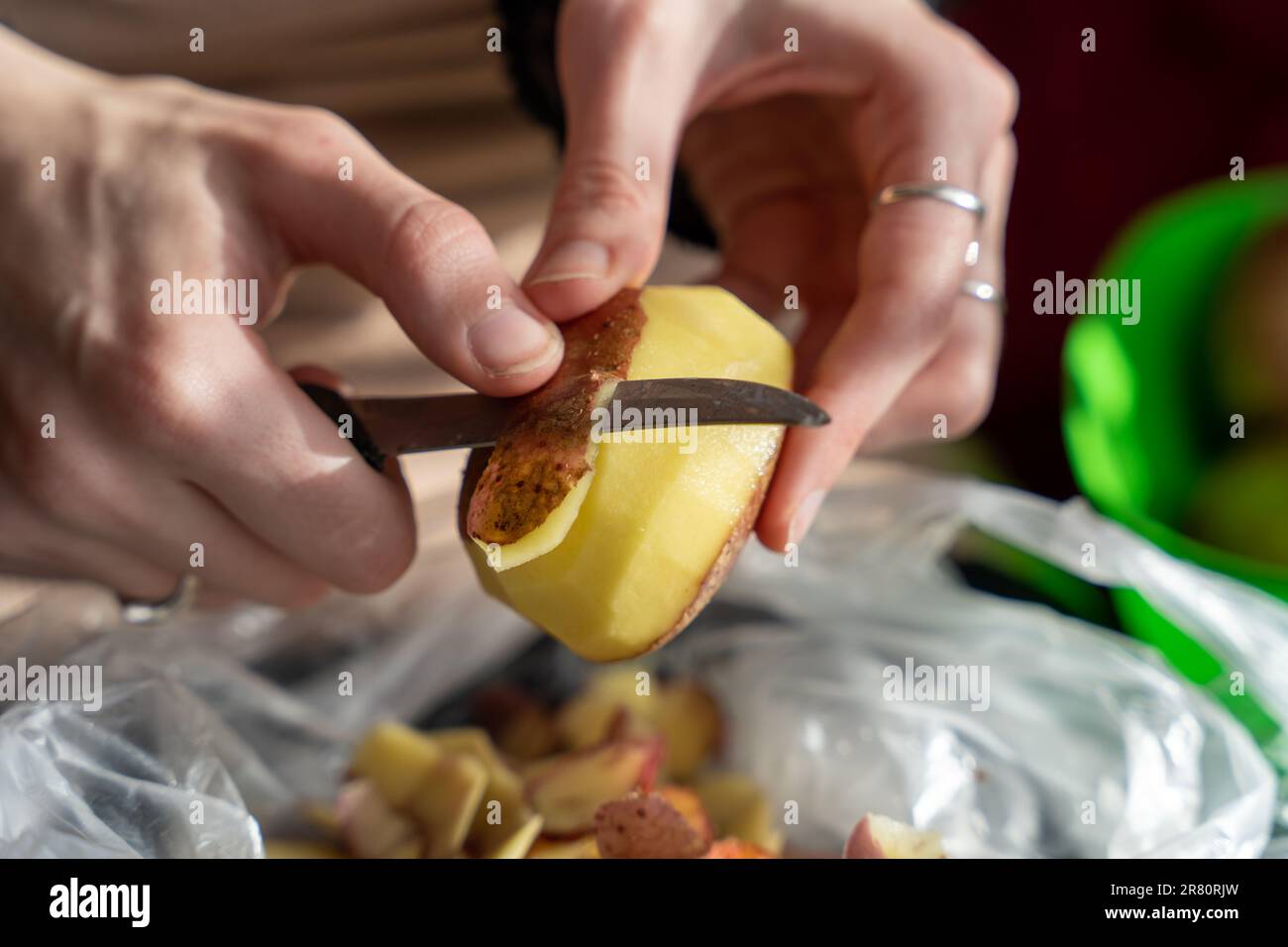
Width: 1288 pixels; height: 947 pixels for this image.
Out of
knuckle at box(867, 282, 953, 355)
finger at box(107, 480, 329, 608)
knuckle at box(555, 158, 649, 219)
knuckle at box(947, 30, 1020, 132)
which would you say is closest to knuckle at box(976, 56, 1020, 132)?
knuckle at box(947, 30, 1020, 132)

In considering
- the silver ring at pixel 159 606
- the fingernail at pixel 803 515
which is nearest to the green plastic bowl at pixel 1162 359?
the fingernail at pixel 803 515

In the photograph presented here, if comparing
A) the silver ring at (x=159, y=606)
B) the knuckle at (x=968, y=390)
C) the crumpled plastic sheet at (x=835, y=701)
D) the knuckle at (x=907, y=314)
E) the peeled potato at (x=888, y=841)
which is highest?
the knuckle at (x=907, y=314)

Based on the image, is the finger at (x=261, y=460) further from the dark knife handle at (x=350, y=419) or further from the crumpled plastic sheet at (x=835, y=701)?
the crumpled plastic sheet at (x=835, y=701)

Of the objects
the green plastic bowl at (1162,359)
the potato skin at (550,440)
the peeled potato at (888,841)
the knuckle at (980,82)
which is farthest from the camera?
the green plastic bowl at (1162,359)

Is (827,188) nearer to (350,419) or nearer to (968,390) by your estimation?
(968,390)

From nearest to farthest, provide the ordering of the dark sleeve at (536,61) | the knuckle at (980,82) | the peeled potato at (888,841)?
the peeled potato at (888,841)
the knuckle at (980,82)
the dark sleeve at (536,61)

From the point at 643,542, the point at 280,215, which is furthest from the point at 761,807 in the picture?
the point at 280,215

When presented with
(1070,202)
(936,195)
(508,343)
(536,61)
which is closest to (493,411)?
(508,343)
